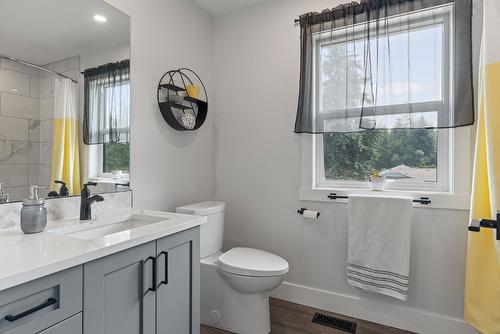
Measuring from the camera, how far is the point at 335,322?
6.46 ft

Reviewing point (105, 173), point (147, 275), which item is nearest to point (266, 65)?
point (105, 173)

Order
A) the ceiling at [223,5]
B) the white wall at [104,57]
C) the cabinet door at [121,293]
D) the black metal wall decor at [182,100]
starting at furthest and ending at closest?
1. the ceiling at [223,5]
2. the black metal wall decor at [182,100]
3. the white wall at [104,57]
4. the cabinet door at [121,293]

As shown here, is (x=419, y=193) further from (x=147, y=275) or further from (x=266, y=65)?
(x=147, y=275)

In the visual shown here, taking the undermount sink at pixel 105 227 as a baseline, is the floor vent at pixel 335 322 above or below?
below

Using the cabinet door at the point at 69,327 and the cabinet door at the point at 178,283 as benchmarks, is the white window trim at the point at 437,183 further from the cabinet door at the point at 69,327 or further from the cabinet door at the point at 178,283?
the cabinet door at the point at 69,327

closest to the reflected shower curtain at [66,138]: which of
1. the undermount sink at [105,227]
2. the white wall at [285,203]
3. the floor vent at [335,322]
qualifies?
the undermount sink at [105,227]

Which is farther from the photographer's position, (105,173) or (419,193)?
(419,193)

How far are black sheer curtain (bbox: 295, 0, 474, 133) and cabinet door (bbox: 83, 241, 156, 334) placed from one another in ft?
4.82

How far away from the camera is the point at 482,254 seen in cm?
156

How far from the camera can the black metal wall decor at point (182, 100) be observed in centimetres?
204

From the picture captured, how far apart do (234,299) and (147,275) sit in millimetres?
859

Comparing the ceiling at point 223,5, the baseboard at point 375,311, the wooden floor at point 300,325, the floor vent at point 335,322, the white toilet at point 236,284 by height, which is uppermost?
the ceiling at point 223,5

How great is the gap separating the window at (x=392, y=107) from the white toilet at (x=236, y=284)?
0.84 m

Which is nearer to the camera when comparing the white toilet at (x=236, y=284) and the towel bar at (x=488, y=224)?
the towel bar at (x=488, y=224)
